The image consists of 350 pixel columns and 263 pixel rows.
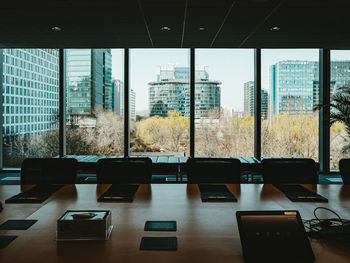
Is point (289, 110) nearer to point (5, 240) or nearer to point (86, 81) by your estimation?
point (86, 81)

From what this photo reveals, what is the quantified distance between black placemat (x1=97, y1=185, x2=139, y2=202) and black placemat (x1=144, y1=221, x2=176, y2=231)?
501 millimetres

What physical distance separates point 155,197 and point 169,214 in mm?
434

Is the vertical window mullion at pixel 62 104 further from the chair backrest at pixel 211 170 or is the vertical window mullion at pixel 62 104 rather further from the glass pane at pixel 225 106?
the chair backrest at pixel 211 170

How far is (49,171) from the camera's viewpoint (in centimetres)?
290

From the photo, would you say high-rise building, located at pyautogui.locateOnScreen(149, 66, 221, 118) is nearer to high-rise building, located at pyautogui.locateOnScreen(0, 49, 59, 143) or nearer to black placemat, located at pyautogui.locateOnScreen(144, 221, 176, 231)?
high-rise building, located at pyautogui.locateOnScreen(0, 49, 59, 143)

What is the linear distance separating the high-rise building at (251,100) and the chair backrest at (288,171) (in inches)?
143

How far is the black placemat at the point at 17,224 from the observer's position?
158cm

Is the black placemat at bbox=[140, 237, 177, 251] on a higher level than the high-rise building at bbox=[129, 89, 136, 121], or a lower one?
lower

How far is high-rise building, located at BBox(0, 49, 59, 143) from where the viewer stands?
6566 millimetres

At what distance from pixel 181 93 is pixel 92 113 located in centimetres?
203
